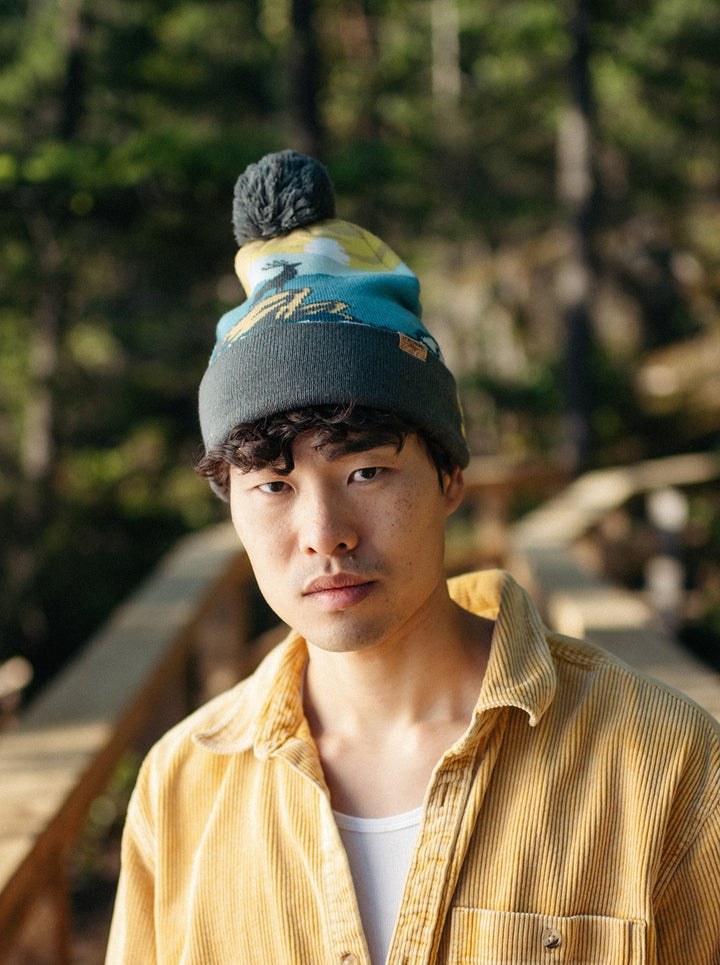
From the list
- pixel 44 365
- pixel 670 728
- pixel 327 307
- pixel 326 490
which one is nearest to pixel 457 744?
pixel 670 728

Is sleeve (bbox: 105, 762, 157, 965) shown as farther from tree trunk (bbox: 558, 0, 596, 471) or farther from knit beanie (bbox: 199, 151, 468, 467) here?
tree trunk (bbox: 558, 0, 596, 471)

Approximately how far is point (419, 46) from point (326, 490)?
1696cm

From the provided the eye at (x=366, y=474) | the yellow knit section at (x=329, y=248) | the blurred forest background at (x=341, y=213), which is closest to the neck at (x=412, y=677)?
the eye at (x=366, y=474)

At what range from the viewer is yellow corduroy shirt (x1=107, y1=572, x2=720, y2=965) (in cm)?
132

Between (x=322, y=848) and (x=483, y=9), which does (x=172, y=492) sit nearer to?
(x=483, y=9)

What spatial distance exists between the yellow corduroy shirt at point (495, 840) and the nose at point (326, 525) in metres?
0.34

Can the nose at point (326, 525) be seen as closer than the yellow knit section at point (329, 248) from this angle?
Yes

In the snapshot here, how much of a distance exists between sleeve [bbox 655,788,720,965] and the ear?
649 mm

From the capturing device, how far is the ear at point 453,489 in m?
1.64

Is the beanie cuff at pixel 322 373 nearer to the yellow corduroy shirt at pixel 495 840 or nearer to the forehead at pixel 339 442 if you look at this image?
the forehead at pixel 339 442

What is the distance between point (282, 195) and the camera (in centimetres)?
155

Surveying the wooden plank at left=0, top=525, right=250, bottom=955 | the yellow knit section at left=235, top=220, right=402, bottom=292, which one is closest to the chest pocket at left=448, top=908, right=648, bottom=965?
the wooden plank at left=0, top=525, right=250, bottom=955

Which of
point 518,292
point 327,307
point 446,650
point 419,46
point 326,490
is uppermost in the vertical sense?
point 419,46

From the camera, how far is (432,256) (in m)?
18.6
